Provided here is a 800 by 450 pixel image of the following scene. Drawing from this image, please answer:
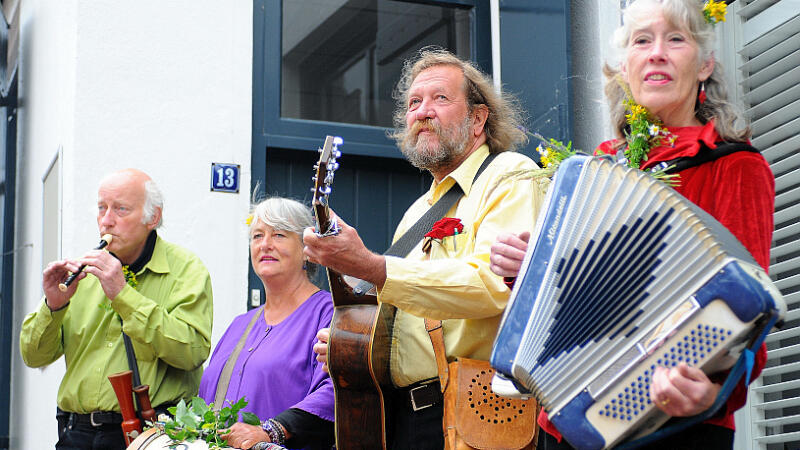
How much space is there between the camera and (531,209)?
2.99 meters

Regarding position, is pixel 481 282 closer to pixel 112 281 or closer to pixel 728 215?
pixel 728 215

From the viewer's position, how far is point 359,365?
3.03 metres

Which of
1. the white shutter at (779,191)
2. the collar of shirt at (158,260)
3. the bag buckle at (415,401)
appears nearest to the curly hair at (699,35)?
the bag buckle at (415,401)

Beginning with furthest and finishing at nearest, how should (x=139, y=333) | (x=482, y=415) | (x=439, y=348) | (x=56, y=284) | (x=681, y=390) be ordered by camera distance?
1. (x=56, y=284)
2. (x=139, y=333)
3. (x=439, y=348)
4. (x=482, y=415)
5. (x=681, y=390)

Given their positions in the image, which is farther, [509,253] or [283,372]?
[283,372]

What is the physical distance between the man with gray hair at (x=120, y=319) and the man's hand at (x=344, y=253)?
1.57 m

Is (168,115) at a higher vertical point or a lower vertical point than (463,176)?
higher

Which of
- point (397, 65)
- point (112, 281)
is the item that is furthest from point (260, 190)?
point (112, 281)

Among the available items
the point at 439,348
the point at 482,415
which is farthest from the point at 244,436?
the point at 482,415

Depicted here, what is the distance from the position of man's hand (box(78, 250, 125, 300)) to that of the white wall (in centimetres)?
156

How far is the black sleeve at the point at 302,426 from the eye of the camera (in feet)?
12.1

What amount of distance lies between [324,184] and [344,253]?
0.21 metres

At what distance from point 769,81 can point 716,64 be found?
61.9 inches

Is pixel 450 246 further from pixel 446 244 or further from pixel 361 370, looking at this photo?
pixel 361 370
